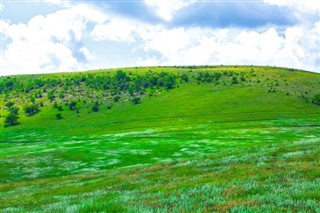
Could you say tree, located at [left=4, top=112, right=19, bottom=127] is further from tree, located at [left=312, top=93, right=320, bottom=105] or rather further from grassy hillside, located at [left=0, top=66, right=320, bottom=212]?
tree, located at [left=312, top=93, right=320, bottom=105]

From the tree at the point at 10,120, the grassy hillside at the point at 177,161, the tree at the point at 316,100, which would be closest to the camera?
the grassy hillside at the point at 177,161

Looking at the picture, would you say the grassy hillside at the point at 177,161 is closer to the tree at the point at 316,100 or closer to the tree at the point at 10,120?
the tree at the point at 316,100

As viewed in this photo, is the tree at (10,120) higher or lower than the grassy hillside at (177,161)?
lower

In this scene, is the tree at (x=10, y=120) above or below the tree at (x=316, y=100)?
below

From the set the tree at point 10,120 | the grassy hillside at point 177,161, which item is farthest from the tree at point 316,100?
the tree at point 10,120

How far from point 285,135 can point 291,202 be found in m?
95.5

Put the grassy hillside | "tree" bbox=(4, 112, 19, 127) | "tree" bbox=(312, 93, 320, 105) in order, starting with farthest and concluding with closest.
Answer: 1. "tree" bbox=(4, 112, 19, 127)
2. "tree" bbox=(312, 93, 320, 105)
3. the grassy hillside

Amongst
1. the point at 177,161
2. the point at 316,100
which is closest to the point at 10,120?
the point at 316,100

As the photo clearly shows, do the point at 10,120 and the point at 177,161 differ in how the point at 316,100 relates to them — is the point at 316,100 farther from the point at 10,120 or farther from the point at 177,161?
the point at 177,161

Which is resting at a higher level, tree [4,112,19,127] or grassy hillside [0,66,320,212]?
grassy hillside [0,66,320,212]

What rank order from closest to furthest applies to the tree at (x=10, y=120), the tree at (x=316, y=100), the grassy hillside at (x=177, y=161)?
the grassy hillside at (x=177, y=161)
the tree at (x=316, y=100)
the tree at (x=10, y=120)

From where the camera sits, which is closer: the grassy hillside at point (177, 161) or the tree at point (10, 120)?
the grassy hillside at point (177, 161)

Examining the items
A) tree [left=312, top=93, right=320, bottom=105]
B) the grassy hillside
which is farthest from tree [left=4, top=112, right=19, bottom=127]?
tree [left=312, top=93, right=320, bottom=105]

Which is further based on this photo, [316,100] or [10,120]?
[10,120]
